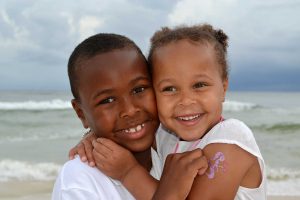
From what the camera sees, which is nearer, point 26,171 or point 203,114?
point 203,114

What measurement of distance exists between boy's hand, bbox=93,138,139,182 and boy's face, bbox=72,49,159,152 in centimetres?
4

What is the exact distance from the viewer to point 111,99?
2105mm

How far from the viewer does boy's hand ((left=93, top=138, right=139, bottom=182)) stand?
2.12 metres

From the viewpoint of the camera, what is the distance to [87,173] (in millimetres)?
2025

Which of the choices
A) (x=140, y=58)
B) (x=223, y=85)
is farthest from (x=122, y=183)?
(x=223, y=85)

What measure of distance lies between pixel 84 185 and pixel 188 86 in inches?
31.1

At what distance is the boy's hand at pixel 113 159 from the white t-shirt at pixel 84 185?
0.10 ft

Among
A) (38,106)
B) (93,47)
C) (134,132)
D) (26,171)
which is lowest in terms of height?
(26,171)

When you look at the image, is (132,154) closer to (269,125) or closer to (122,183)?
(122,183)

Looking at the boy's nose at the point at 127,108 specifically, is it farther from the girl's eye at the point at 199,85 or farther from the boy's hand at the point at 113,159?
the girl's eye at the point at 199,85

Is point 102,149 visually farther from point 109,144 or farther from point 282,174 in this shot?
point 282,174

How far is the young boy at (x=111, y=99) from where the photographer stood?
205cm

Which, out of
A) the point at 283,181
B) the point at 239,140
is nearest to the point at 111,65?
the point at 239,140

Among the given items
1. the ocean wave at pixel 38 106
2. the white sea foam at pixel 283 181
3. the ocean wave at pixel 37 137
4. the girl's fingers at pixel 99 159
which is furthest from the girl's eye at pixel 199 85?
the ocean wave at pixel 38 106
